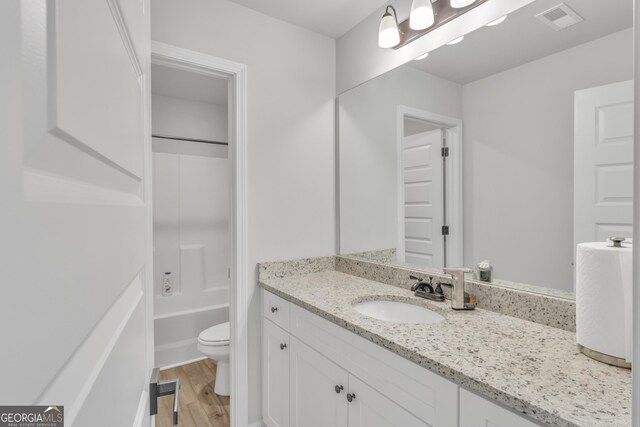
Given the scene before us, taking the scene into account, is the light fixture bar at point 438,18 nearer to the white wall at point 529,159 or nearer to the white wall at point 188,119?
the white wall at point 529,159

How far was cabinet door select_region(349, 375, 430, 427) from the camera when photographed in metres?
0.97

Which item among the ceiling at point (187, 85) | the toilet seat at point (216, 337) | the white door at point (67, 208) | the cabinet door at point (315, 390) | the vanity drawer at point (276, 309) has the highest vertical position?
the ceiling at point (187, 85)

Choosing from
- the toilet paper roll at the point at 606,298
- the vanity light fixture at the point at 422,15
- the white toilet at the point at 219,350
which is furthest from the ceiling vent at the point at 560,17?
the white toilet at the point at 219,350

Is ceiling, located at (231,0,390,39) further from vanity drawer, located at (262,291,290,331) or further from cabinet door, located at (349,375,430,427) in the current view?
cabinet door, located at (349,375,430,427)

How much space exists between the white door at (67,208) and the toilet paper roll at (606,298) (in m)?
1.10

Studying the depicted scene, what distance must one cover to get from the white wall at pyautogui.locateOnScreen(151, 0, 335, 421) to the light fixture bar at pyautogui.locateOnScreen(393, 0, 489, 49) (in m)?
0.61

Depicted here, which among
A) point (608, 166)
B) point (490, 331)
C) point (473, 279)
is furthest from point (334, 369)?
point (608, 166)

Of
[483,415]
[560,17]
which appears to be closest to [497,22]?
[560,17]

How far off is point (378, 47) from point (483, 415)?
1838 mm

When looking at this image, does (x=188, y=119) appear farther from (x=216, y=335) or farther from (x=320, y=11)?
(x=216, y=335)

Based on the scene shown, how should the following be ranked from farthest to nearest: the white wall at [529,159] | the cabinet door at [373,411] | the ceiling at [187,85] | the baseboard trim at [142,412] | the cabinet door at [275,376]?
the ceiling at [187,85] < the cabinet door at [275,376] < the white wall at [529,159] < the cabinet door at [373,411] < the baseboard trim at [142,412]

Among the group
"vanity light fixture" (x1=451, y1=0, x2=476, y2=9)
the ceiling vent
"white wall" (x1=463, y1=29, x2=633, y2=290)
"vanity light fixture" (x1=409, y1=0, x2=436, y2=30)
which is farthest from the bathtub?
the ceiling vent

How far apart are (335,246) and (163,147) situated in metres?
2.00

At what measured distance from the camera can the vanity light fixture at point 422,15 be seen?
1493mm
